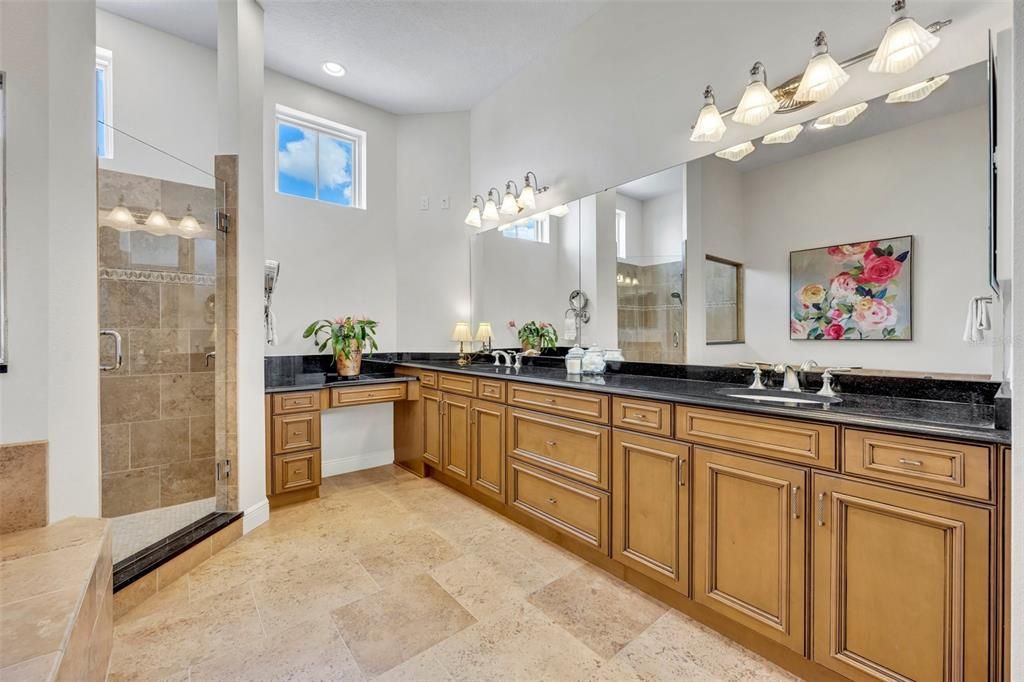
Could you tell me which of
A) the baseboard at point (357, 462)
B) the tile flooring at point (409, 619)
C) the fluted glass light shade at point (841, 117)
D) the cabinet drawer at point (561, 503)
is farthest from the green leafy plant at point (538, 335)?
the fluted glass light shade at point (841, 117)

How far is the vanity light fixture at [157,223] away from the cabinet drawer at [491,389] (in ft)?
6.92

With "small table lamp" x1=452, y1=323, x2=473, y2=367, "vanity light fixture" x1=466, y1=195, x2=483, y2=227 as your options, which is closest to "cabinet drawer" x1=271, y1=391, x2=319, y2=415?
"small table lamp" x1=452, y1=323, x2=473, y2=367

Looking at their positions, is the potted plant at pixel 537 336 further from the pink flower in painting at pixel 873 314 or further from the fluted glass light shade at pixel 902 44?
the fluted glass light shade at pixel 902 44

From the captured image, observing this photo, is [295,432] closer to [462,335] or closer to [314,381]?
[314,381]

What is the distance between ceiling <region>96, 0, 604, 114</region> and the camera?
2.73 meters

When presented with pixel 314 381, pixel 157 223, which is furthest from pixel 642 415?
pixel 157 223

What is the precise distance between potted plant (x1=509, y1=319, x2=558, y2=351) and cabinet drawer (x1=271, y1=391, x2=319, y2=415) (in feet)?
5.21

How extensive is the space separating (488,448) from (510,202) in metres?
1.94

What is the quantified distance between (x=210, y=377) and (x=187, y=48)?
2.43 meters

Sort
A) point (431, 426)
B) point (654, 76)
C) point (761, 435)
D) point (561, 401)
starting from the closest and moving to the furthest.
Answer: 1. point (761, 435)
2. point (561, 401)
3. point (654, 76)
4. point (431, 426)

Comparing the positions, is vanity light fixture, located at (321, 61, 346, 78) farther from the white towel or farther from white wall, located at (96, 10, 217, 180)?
the white towel

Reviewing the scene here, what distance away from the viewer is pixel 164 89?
2961 mm

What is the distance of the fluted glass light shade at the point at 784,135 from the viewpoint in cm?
190

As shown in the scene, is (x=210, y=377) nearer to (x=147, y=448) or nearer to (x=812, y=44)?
(x=147, y=448)
